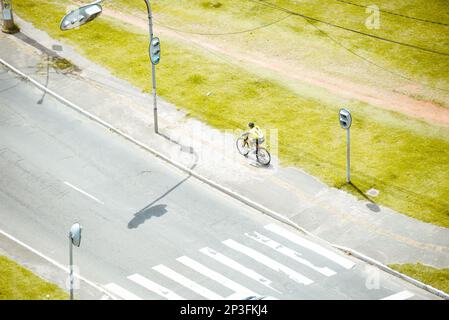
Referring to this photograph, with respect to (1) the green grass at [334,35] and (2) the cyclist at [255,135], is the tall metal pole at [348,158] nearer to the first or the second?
(2) the cyclist at [255,135]

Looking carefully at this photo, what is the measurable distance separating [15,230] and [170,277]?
627 cm

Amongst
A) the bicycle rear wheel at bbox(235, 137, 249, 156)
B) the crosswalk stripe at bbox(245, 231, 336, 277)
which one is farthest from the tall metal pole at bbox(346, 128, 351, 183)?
the crosswalk stripe at bbox(245, 231, 336, 277)

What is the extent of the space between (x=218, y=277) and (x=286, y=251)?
9.20ft

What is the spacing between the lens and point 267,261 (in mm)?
25109

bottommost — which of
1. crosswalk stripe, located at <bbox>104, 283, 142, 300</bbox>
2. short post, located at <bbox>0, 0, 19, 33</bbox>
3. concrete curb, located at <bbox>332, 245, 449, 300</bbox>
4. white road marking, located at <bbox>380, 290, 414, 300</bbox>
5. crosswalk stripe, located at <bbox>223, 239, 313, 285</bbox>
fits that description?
white road marking, located at <bbox>380, 290, 414, 300</bbox>

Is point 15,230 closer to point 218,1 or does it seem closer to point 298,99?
point 298,99

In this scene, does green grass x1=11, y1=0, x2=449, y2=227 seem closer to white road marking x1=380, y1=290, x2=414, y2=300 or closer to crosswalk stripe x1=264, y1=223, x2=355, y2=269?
crosswalk stripe x1=264, y1=223, x2=355, y2=269

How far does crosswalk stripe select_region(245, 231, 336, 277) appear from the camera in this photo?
24.8m

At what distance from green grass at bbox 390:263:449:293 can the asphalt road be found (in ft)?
1.60

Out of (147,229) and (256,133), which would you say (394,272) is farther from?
(147,229)

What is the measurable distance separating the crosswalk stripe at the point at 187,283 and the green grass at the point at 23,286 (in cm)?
340

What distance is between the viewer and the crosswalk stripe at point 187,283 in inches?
932
